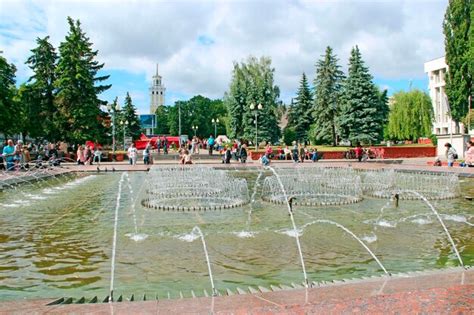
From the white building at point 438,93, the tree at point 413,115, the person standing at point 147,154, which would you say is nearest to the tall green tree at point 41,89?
the person standing at point 147,154

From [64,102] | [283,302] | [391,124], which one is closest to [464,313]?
[283,302]

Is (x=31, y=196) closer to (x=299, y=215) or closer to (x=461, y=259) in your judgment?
(x=299, y=215)

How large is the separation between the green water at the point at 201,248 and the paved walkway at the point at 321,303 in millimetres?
1232

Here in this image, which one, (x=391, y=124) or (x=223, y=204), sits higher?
(x=391, y=124)

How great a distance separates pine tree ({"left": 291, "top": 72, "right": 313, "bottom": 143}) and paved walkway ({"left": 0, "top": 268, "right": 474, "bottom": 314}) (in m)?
50.9

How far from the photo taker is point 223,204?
38.6 ft

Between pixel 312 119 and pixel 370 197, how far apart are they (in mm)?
41853

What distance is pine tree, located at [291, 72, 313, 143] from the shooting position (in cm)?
5459

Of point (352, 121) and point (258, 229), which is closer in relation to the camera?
point (258, 229)

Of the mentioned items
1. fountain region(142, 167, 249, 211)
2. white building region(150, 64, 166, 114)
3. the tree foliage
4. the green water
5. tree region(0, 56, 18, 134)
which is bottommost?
the green water

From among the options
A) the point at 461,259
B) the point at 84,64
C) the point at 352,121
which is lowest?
the point at 461,259

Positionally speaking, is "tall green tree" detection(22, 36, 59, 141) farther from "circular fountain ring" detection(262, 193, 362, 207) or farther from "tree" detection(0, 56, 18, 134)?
"circular fountain ring" detection(262, 193, 362, 207)

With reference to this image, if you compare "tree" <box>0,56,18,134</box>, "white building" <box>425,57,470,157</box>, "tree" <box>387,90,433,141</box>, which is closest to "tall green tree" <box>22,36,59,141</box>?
"tree" <box>0,56,18,134</box>

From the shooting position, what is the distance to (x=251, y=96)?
53219 millimetres
